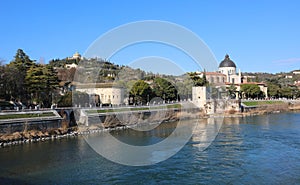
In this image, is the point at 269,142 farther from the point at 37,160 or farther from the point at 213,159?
the point at 37,160

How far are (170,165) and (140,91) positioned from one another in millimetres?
27049

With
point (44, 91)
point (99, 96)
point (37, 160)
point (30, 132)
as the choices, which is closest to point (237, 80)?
point (99, 96)

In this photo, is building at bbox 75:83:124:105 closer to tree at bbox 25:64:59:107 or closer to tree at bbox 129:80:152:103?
tree at bbox 129:80:152:103

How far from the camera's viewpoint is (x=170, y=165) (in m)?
16.4

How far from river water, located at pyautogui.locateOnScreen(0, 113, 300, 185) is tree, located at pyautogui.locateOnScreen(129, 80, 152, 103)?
20.2 m

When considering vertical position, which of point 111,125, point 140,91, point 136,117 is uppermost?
point 140,91

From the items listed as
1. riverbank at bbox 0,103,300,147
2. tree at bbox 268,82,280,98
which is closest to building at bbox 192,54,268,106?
tree at bbox 268,82,280,98

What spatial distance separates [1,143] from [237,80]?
197ft

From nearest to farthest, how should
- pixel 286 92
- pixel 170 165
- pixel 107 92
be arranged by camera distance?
pixel 170 165 < pixel 107 92 < pixel 286 92

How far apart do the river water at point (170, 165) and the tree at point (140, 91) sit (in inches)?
796

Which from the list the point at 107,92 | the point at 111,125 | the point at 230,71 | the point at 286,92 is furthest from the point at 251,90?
the point at 111,125

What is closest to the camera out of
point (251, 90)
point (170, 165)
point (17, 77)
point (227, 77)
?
point (170, 165)

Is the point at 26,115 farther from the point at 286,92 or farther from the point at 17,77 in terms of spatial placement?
the point at 286,92

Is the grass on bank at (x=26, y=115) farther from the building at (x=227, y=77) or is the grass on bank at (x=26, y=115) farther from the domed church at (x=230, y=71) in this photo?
the domed church at (x=230, y=71)
